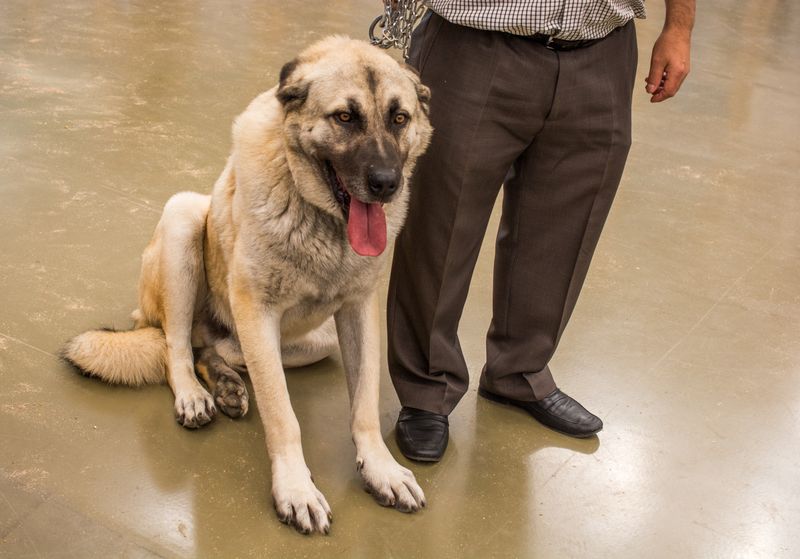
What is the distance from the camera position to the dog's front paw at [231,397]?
2.75 metres

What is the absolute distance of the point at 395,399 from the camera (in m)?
3.01

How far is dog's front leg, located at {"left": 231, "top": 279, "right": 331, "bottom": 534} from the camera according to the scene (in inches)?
94.8

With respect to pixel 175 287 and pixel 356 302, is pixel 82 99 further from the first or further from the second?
pixel 356 302

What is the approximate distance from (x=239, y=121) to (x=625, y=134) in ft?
3.61

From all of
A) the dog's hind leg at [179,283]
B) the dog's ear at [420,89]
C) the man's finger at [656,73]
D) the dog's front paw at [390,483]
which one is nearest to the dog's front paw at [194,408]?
the dog's hind leg at [179,283]

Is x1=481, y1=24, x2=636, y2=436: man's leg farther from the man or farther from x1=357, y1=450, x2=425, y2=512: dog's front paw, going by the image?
x1=357, y1=450, x2=425, y2=512: dog's front paw

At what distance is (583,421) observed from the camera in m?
2.89

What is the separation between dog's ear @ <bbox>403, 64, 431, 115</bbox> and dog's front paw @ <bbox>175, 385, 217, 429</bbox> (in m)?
1.07

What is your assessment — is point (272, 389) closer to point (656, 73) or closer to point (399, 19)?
point (399, 19)

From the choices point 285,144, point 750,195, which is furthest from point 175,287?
point 750,195

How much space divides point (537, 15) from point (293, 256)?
0.89 meters

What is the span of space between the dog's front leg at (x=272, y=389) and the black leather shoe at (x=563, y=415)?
0.85 m

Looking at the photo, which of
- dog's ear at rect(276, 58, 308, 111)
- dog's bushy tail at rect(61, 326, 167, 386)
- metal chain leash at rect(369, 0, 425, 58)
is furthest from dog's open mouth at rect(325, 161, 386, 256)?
dog's bushy tail at rect(61, 326, 167, 386)

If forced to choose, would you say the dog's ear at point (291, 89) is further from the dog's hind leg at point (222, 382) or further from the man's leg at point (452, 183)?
the dog's hind leg at point (222, 382)
